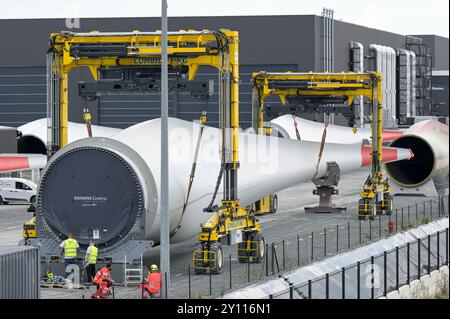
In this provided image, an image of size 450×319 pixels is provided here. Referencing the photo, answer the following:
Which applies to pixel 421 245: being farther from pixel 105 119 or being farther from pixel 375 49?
pixel 375 49

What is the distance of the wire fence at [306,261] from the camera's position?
29625 mm

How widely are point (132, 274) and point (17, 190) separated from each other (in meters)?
33.6

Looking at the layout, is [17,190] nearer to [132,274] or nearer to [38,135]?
[38,135]

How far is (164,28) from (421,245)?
1128 centimetres

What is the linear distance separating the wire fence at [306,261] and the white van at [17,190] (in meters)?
19.7

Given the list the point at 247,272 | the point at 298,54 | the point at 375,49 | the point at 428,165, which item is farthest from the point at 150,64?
the point at 375,49

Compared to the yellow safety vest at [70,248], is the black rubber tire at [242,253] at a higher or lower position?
lower

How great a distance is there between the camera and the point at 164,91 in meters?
31.4

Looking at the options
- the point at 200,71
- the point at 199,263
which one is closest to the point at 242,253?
the point at 199,263

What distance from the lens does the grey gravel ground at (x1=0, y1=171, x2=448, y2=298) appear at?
35.5 metres

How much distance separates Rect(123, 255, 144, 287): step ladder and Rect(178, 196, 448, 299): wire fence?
3.74 feet

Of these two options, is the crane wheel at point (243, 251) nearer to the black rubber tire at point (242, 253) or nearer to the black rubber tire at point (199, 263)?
the black rubber tire at point (242, 253)

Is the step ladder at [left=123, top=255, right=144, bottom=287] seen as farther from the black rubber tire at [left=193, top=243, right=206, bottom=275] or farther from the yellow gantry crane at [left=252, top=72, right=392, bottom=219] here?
the yellow gantry crane at [left=252, top=72, right=392, bottom=219]

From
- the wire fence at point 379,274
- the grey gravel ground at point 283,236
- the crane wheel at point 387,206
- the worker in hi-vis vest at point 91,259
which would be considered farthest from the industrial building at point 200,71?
the worker in hi-vis vest at point 91,259
